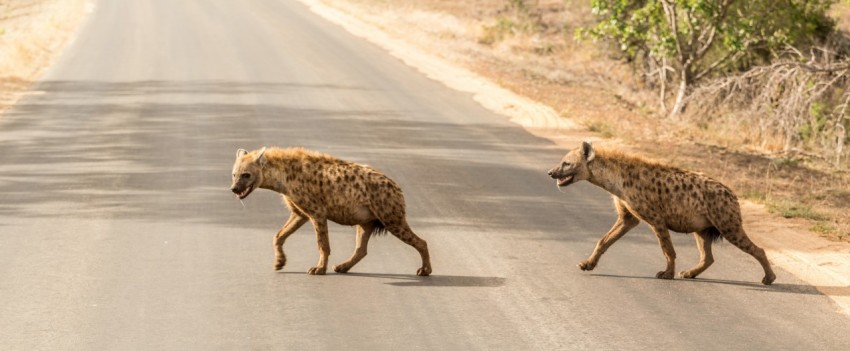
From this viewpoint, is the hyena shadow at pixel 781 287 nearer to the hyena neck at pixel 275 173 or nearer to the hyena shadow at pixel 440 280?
the hyena shadow at pixel 440 280

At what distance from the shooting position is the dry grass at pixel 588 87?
60.0ft

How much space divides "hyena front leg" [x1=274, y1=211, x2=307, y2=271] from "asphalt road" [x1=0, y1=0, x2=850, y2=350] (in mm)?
170

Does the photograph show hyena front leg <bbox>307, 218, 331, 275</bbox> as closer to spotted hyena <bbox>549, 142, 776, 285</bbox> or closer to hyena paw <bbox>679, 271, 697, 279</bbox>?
spotted hyena <bbox>549, 142, 776, 285</bbox>

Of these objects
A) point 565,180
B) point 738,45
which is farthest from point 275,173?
point 738,45

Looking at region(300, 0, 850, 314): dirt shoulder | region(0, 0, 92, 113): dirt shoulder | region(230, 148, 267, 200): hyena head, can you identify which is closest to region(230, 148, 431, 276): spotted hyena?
region(230, 148, 267, 200): hyena head

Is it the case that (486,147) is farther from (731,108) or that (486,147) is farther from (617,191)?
(617,191)

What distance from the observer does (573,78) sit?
3478 cm

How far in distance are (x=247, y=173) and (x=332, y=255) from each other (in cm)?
187

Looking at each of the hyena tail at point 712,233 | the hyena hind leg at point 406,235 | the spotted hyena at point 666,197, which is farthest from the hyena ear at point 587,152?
the hyena hind leg at point 406,235

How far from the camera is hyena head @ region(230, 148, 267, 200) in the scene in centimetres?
1088

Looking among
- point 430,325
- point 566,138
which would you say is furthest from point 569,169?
point 566,138

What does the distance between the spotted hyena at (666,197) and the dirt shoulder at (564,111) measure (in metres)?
1.06

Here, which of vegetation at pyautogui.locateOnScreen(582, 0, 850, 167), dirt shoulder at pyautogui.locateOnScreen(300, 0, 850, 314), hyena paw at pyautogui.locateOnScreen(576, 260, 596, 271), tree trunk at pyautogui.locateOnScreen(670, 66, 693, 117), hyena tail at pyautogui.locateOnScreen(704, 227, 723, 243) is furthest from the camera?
tree trunk at pyautogui.locateOnScreen(670, 66, 693, 117)

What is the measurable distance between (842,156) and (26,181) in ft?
46.7
